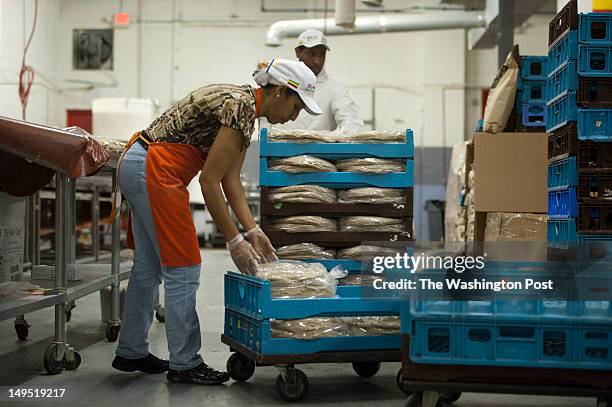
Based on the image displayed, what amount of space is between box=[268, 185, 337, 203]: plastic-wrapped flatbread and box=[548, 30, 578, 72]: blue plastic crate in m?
1.58

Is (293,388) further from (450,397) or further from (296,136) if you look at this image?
(296,136)

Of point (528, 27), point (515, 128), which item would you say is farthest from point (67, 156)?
point (528, 27)

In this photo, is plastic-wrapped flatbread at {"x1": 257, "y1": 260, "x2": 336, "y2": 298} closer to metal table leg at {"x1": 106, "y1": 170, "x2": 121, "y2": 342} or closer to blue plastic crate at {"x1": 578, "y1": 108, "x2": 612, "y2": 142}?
metal table leg at {"x1": 106, "y1": 170, "x2": 121, "y2": 342}

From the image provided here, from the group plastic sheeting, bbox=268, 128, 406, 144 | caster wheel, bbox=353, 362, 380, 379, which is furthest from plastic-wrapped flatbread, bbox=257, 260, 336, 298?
plastic sheeting, bbox=268, 128, 406, 144

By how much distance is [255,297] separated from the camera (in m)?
2.98

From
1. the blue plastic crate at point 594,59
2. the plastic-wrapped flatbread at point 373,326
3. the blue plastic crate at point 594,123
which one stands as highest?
the blue plastic crate at point 594,59

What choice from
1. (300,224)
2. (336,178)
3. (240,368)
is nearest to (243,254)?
(240,368)

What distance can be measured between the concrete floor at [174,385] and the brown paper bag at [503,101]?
2425 millimetres

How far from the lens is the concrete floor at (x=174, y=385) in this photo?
2.90 meters

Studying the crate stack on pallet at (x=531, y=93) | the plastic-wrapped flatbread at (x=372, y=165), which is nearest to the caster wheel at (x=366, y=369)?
the plastic-wrapped flatbread at (x=372, y=165)

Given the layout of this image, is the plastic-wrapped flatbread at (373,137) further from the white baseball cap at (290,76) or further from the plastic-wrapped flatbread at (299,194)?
the white baseball cap at (290,76)

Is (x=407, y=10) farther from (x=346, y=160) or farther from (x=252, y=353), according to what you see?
(x=252, y=353)

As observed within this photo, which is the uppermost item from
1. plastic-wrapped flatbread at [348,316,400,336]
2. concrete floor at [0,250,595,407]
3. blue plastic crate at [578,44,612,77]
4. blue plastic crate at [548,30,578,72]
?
blue plastic crate at [548,30,578,72]

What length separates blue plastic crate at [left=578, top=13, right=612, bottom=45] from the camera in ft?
13.2
